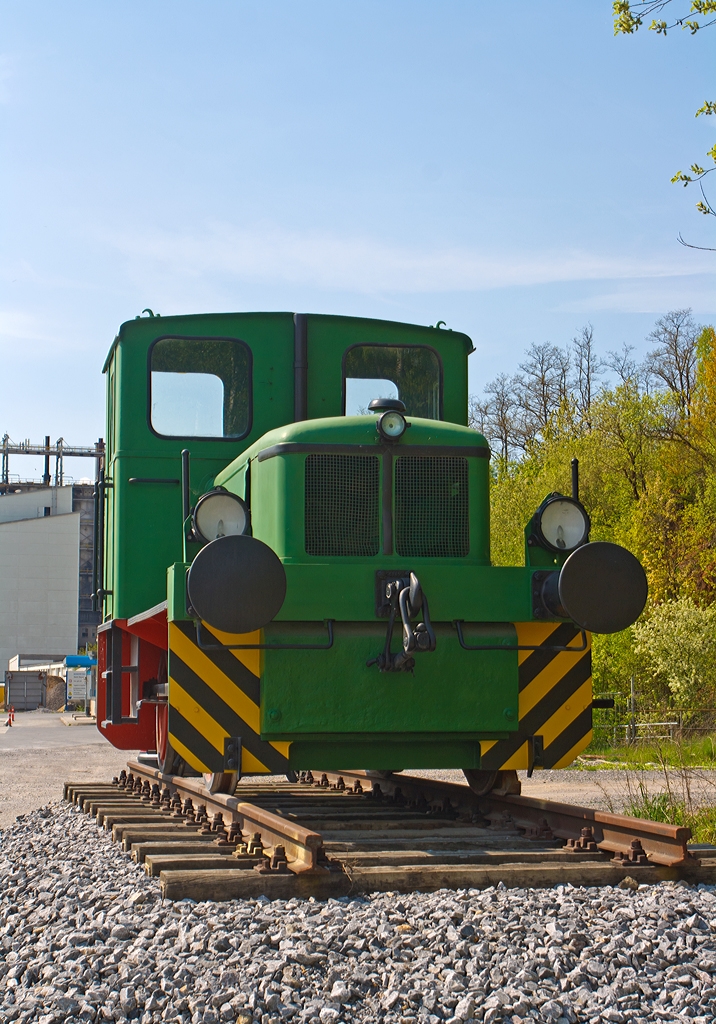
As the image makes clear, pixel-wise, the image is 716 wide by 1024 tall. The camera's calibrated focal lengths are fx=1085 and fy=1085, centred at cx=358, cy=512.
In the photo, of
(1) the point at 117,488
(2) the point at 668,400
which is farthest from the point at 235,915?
(2) the point at 668,400

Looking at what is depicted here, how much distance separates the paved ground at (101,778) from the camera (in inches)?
394

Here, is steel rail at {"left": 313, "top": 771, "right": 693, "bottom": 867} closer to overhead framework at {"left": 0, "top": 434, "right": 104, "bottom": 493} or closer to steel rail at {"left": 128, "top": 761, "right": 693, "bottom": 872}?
steel rail at {"left": 128, "top": 761, "right": 693, "bottom": 872}

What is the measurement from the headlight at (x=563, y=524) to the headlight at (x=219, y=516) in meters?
1.72

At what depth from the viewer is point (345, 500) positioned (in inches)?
237

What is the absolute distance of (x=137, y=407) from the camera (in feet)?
24.2

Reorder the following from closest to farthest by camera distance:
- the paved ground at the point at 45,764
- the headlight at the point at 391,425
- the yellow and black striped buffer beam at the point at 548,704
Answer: the headlight at the point at 391,425 < the yellow and black striped buffer beam at the point at 548,704 < the paved ground at the point at 45,764

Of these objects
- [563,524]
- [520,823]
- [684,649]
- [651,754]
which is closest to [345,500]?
[563,524]

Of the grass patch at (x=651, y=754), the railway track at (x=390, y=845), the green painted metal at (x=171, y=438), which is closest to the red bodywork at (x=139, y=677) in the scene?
the green painted metal at (x=171, y=438)

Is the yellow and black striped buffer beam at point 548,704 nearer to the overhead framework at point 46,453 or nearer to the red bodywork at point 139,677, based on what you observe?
the red bodywork at point 139,677

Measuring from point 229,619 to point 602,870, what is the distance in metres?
2.06

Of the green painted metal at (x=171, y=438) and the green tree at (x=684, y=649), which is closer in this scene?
the green painted metal at (x=171, y=438)

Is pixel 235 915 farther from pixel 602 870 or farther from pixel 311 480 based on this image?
pixel 311 480

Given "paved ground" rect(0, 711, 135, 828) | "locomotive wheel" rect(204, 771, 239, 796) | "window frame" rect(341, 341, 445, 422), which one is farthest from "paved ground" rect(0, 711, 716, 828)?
"window frame" rect(341, 341, 445, 422)

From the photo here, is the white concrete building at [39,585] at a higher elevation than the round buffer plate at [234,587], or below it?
below
